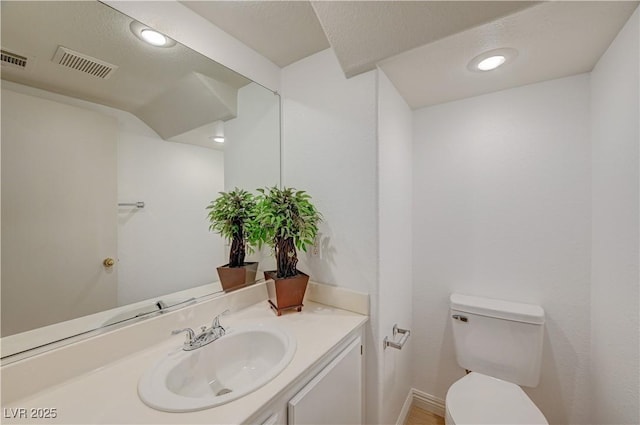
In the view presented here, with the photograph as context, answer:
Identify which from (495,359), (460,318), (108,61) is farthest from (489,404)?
(108,61)

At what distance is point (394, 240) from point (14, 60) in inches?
67.1

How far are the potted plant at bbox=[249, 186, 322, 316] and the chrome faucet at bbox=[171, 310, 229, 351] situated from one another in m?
0.30

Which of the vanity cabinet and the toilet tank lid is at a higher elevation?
the toilet tank lid

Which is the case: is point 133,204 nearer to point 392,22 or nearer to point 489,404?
point 392,22

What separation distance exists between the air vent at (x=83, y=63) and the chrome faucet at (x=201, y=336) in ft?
3.60

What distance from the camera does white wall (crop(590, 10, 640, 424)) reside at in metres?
0.91

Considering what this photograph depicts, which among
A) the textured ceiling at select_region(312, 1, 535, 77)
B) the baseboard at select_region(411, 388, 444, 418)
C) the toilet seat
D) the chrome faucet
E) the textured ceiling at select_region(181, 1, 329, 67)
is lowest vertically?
the baseboard at select_region(411, 388, 444, 418)

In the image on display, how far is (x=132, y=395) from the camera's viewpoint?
2.39 feet

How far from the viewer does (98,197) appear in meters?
0.97

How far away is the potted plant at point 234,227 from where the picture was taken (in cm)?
133

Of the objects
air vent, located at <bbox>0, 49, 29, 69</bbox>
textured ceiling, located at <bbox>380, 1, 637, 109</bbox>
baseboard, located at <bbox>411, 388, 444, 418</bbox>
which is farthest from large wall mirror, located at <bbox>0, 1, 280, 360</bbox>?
baseboard, located at <bbox>411, 388, 444, 418</bbox>

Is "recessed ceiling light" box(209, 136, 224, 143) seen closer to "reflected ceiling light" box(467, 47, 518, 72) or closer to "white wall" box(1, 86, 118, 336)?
"white wall" box(1, 86, 118, 336)

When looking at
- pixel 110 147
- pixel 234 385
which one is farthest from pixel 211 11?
pixel 234 385

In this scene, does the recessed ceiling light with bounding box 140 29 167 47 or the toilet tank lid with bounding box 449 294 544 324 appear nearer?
Answer: the recessed ceiling light with bounding box 140 29 167 47
